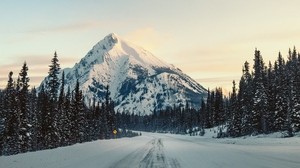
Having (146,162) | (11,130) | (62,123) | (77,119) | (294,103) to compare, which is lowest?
(146,162)

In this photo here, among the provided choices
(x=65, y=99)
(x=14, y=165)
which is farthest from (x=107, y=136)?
(x=14, y=165)

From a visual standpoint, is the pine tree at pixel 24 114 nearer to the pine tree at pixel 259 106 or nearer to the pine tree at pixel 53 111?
the pine tree at pixel 53 111

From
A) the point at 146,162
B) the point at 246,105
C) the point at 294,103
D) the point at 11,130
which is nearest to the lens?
the point at 146,162

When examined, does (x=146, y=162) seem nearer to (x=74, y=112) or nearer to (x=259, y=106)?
(x=74, y=112)

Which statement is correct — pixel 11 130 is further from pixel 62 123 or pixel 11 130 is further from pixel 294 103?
pixel 294 103

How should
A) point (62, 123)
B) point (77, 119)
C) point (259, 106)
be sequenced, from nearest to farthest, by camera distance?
1. point (62, 123)
2. point (77, 119)
3. point (259, 106)

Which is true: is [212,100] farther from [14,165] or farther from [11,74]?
[14,165]

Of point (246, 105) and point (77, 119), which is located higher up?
point (246, 105)

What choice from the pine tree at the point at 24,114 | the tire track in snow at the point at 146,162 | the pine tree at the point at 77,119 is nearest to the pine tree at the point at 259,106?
the pine tree at the point at 77,119

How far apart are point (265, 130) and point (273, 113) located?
15.6 ft

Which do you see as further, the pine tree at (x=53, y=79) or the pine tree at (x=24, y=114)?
the pine tree at (x=53, y=79)

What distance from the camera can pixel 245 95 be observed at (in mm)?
76312

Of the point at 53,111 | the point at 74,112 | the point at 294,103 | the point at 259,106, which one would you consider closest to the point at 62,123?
the point at 53,111

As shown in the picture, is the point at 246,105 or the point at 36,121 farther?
the point at 246,105
